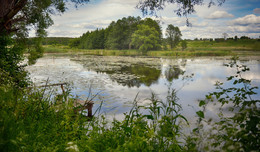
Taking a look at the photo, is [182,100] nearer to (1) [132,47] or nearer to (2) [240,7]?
(2) [240,7]

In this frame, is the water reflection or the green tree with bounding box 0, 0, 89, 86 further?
the water reflection

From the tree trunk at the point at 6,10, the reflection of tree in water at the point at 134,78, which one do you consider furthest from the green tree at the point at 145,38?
the tree trunk at the point at 6,10

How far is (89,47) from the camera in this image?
76562 millimetres

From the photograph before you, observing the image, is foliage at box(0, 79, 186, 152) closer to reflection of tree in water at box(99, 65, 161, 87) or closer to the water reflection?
the water reflection

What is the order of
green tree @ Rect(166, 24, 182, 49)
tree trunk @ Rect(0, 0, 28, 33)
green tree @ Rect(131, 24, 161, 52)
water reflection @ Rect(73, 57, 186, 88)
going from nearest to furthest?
tree trunk @ Rect(0, 0, 28, 33) → water reflection @ Rect(73, 57, 186, 88) → green tree @ Rect(131, 24, 161, 52) → green tree @ Rect(166, 24, 182, 49)

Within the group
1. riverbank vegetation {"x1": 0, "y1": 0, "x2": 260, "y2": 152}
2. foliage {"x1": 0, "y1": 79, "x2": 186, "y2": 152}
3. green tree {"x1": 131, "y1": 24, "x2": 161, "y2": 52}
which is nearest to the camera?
riverbank vegetation {"x1": 0, "y1": 0, "x2": 260, "y2": 152}

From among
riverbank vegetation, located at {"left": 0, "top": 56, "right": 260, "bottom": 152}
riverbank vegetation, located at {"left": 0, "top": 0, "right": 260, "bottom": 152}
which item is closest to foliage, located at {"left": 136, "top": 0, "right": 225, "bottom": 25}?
riverbank vegetation, located at {"left": 0, "top": 0, "right": 260, "bottom": 152}

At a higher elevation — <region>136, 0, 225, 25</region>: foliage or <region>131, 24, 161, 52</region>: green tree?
<region>131, 24, 161, 52</region>: green tree

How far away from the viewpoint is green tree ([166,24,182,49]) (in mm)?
57531

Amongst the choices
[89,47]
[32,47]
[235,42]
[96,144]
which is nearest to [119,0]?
[32,47]

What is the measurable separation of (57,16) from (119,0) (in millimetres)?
5960

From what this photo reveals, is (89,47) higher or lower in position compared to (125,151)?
higher

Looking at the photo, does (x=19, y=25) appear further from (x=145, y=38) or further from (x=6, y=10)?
(x=145, y=38)

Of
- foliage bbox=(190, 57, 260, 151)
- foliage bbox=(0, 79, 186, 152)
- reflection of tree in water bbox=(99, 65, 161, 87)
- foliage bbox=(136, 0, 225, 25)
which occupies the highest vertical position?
foliage bbox=(136, 0, 225, 25)
